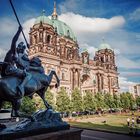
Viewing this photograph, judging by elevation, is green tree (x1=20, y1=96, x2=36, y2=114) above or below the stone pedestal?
above

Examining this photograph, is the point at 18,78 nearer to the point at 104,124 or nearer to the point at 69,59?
the point at 104,124

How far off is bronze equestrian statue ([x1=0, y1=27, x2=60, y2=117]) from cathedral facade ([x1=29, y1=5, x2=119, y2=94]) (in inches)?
1567

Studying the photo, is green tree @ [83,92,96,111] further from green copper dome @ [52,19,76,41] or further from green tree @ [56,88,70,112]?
green copper dome @ [52,19,76,41]

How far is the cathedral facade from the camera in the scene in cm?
5250

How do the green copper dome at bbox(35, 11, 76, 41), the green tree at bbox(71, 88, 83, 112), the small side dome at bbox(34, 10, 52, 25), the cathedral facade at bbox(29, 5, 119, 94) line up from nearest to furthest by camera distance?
the green tree at bbox(71, 88, 83, 112)
the cathedral facade at bbox(29, 5, 119, 94)
the small side dome at bbox(34, 10, 52, 25)
the green copper dome at bbox(35, 11, 76, 41)

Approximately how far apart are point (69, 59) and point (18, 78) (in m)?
54.1

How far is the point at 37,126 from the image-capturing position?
7340 mm

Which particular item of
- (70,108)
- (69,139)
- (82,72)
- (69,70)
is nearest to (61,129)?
(69,139)

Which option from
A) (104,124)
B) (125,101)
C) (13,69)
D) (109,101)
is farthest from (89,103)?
(13,69)

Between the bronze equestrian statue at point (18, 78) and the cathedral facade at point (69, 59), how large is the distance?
131 feet

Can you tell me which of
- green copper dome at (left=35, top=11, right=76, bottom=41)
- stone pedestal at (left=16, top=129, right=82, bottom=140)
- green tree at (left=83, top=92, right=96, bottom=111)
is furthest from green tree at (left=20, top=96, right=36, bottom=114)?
green copper dome at (left=35, top=11, right=76, bottom=41)

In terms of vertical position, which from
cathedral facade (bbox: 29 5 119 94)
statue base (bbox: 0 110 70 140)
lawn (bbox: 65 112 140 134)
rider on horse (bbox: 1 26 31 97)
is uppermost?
cathedral facade (bbox: 29 5 119 94)

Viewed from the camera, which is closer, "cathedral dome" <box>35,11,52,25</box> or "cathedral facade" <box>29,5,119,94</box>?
"cathedral facade" <box>29,5,119,94</box>

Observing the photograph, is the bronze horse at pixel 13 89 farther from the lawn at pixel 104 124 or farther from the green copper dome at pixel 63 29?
the green copper dome at pixel 63 29
